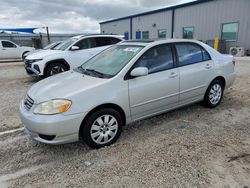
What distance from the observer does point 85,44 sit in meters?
8.04

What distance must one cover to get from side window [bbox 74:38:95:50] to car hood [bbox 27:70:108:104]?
15.1ft

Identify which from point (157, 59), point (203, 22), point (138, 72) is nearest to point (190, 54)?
point (157, 59)

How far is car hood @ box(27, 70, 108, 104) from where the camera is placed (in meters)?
2.96

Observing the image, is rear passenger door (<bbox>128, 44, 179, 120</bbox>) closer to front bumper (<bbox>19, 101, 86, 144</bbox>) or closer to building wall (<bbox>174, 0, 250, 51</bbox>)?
front bumper (<bbox>19, 101, 86, 144</bbox>)

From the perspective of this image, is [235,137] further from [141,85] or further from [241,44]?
[241,44]

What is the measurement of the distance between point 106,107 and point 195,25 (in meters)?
18.4

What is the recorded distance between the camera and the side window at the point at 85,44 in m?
7.92

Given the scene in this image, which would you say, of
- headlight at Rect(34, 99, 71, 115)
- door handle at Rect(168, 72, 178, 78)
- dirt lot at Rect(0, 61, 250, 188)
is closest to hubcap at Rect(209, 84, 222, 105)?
dirt lot at Rect(0, 61, 250, 188)

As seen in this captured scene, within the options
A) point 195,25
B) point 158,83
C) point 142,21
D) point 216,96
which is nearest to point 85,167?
point 158,83

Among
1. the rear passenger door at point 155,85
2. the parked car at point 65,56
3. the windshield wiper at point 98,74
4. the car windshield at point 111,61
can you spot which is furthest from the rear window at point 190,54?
the parked car at point 65,56

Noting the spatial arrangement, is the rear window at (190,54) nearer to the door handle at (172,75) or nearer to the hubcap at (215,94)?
the door handle at (172,75)

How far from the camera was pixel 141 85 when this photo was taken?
11.2 feet

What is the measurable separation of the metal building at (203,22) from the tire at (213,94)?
13.1 metres

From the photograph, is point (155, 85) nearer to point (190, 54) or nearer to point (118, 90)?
point (118, 90)
